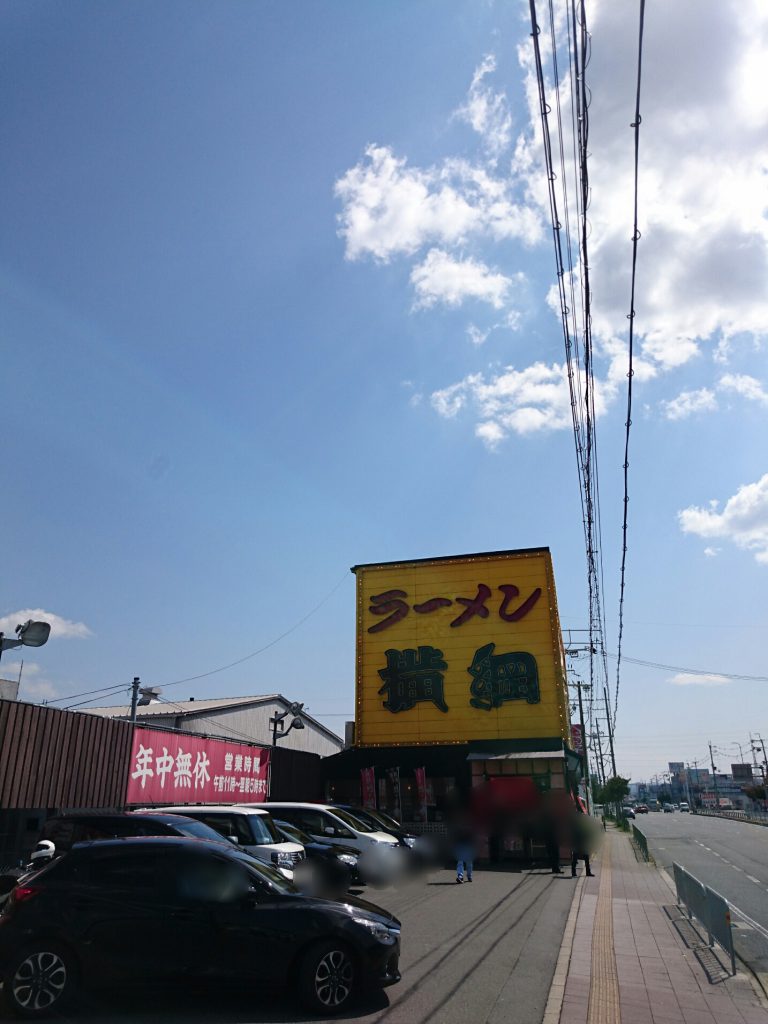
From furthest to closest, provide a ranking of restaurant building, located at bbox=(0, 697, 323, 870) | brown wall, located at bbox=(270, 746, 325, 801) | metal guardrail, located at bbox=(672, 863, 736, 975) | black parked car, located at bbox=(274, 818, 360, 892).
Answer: brown wall, located at bbox=(270, 746, 325, 801)
black parked car, located at bbox=(274, 818, 360, 892)
restaurant building, located at bbox=(0, 697, 323, 870)
metal guardrail, located at bbox=(672, 863, 736, 975)

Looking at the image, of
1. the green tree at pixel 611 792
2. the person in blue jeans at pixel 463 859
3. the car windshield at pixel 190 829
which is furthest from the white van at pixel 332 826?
the green tree at pixel 611 792

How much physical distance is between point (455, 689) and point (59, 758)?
16584 mm

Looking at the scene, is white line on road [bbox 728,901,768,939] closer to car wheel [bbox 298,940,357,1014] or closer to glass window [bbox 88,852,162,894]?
car wheel [bbox 298,940,357,1014]

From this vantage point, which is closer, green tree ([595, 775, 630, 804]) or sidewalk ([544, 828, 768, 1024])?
sidewalk ([544, 828, 768, 1024])

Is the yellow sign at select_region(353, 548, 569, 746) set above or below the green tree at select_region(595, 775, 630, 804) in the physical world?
above

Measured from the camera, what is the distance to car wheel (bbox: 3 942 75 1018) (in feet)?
20.9

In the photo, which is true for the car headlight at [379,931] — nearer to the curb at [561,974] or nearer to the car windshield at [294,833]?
the curb at [561,974]

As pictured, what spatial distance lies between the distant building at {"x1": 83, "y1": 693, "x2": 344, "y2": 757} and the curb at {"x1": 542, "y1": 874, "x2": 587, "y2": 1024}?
24849 mm

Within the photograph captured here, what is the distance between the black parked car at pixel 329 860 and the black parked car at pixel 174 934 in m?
7.16

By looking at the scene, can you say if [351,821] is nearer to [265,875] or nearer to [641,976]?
[641,976]

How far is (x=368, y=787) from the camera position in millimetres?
26719

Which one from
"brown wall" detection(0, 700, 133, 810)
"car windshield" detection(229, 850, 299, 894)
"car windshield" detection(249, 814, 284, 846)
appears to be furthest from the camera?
"brown wall" detection(0, 700, 133, 810)

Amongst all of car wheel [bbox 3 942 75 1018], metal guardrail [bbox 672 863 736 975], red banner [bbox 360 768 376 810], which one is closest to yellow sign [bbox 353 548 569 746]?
red banner [bbox 360 768 376 810]

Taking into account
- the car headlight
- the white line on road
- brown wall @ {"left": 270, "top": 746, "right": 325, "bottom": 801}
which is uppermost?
brown wall @ {"left": 270, "top": 746, "right": 325, "bottom": 801}
